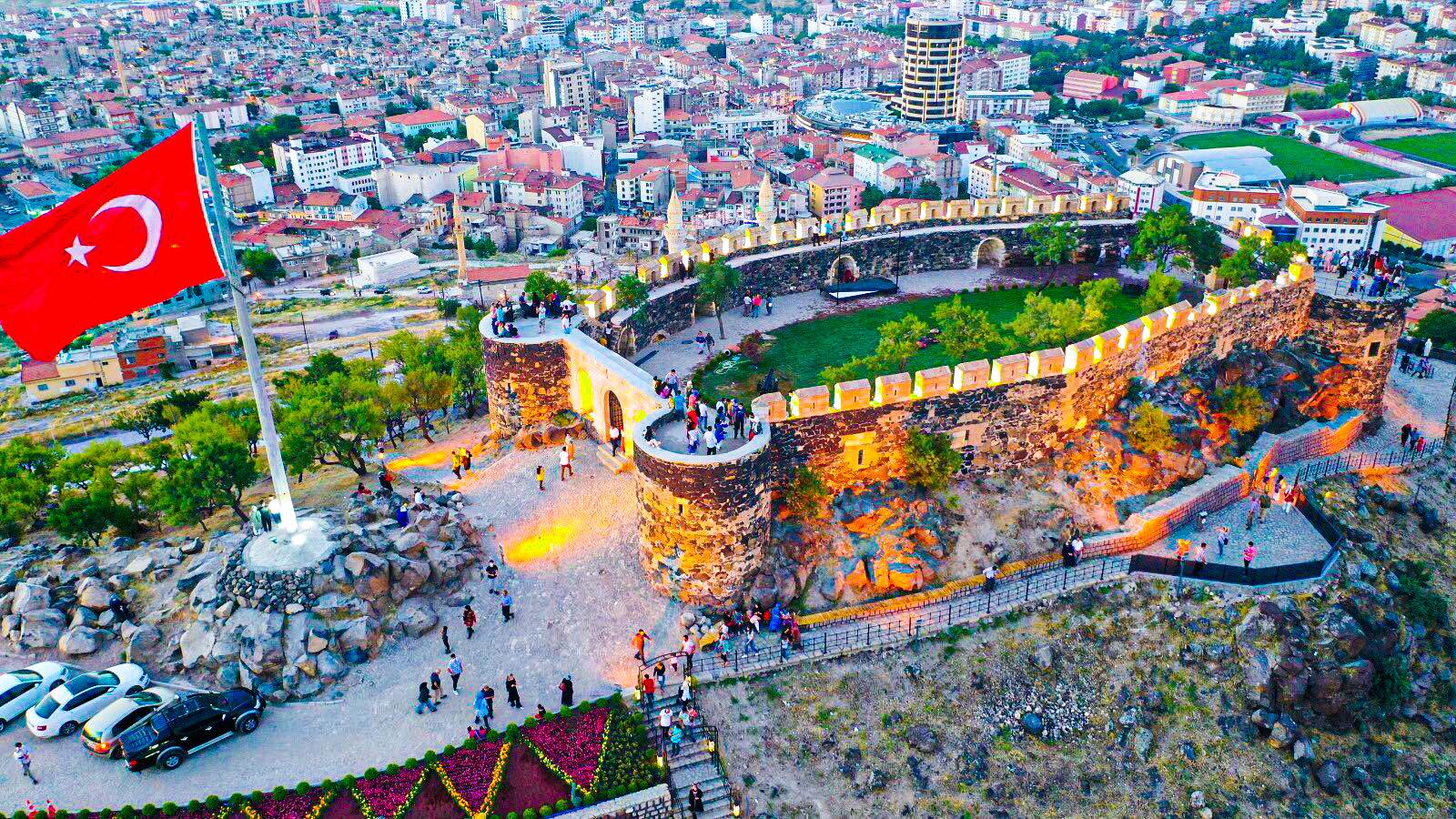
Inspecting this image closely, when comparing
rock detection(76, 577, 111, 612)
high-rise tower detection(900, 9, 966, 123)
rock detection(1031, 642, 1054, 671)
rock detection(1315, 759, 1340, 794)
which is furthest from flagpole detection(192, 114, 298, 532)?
high-rise tower detection(900, 9, 966, 123)

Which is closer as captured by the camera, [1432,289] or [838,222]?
[838,222]

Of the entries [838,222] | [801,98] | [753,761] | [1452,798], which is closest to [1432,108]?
[801,98]

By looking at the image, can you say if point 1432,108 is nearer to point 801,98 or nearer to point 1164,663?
point 801,98

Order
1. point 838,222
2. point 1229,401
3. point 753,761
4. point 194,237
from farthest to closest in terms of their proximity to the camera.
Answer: point 838,222 → point 1229,401 → point 753,761 → point 194,237

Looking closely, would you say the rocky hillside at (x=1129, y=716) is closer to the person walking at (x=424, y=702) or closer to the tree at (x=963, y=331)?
the person walking at (x=424, y=702)

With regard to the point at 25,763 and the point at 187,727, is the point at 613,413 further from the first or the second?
the point at 25,763

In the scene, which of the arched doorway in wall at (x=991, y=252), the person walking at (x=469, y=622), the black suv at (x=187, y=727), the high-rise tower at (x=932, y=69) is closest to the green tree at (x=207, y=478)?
the black suv at (x=187, y=727)

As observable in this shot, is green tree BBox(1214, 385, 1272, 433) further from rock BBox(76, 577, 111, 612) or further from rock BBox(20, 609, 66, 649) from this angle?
rock BBox(20, 609, 66, 649)

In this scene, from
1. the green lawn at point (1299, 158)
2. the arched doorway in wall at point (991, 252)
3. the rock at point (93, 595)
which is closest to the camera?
the rock at point (93, 595)
